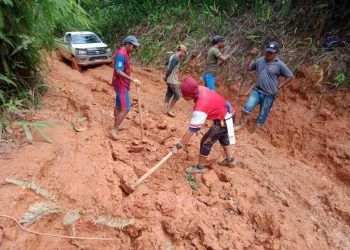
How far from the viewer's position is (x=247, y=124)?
22.5 feet

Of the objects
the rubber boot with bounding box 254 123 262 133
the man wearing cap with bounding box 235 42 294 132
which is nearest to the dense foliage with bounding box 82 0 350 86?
the man wearing cap with bounding box 235 42 294 132

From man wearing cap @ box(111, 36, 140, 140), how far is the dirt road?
1.94 ft

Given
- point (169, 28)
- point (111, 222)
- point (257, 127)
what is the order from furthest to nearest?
1. point (169, 28)
2. point (257, 127)
3. point (111, 222)

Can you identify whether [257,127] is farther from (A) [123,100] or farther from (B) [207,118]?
(A) [123,100]

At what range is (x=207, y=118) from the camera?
14.6ft

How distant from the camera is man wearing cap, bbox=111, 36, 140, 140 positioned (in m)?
5.13

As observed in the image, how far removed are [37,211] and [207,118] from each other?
7.84 feet

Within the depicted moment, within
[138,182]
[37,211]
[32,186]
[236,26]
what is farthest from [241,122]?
[37,211]

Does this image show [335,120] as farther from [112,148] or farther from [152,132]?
[112,148]

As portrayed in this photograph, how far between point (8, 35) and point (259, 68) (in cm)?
430

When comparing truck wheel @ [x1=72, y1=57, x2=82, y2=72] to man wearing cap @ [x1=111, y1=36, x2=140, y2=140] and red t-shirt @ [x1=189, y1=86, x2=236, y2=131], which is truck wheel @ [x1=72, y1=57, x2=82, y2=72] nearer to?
man wearing cap @ [x1=111, y1=36, x2=140, y2=140]

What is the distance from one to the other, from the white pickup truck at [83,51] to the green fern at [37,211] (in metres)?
7.01

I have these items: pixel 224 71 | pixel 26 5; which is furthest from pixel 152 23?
pixel 26 5

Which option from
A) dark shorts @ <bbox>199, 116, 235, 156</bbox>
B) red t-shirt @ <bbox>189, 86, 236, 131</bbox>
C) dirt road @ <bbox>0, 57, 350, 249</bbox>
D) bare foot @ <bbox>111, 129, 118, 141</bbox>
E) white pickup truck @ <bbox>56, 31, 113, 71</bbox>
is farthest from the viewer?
white pickup truck @ <bbox>56, 31, 113, 71</bbox>
